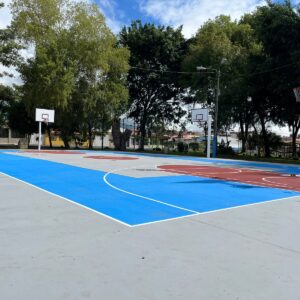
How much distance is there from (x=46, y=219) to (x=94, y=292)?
300 cm

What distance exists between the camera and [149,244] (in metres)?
4.77

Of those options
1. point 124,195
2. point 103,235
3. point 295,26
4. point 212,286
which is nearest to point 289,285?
point 212,286

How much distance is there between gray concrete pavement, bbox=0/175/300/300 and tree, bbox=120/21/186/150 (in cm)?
3663

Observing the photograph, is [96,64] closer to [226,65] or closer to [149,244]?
[226,65]

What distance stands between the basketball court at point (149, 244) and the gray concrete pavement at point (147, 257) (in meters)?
0.01

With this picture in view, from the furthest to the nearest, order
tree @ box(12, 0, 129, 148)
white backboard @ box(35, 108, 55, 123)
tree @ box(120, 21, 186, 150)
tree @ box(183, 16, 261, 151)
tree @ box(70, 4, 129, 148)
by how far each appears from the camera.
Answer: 1. tree @ box(120, 21, 186, 150)
2. tree @ box(70, 4, 129, 148)
3. tree @ box(12, 0, 129, 148)
4. white backboard @ box(35, 108, 55, 123)
5. tree @ box(183, 16, 261, 151)

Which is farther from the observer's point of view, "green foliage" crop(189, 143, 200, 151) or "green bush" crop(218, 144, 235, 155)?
"green foliage" crop(189, 143, 200, 151)

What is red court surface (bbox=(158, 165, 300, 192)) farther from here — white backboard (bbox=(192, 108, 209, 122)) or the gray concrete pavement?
white backboard (bbox=(192, 108, 209, 122))

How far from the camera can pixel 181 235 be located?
17.2 ft

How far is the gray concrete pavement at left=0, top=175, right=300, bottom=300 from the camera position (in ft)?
11.0

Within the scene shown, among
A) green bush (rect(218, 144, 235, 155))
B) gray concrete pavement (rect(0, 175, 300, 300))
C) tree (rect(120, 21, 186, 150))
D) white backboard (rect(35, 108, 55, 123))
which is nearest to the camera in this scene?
gray concrete pavement (rect(0, 175, 300, 300))

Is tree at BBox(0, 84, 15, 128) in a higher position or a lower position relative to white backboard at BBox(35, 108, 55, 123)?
higher

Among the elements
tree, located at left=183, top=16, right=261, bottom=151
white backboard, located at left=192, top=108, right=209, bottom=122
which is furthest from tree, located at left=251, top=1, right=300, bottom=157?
white backboard, located at left=192, top=108, right=209, bottom=122

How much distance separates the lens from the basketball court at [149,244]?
344cm
